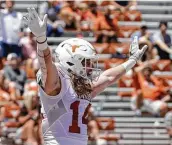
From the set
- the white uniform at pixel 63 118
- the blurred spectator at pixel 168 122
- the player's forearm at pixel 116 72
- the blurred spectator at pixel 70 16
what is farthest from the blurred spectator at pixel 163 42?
the white uniform at pixel 63 118

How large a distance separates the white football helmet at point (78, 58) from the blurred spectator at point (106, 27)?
719 cm

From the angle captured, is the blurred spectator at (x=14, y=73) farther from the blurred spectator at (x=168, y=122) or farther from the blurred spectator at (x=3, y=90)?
the blurred spectator at (x=168, y=122)

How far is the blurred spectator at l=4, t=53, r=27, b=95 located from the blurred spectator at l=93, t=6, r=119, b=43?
1.81m

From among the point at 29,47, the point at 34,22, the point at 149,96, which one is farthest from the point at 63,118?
the point at 29,47

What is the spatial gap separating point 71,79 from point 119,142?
6.14 metres

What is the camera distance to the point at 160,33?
12.5 m

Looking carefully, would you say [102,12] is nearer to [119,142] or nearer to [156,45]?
[156,45]

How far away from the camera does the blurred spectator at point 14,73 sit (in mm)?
11320

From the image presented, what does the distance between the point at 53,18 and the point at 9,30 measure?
0.97m

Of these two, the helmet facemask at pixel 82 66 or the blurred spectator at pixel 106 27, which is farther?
the blurred spectator at pixel 106 27

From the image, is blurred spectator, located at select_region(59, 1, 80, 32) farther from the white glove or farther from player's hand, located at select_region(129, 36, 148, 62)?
the white glove

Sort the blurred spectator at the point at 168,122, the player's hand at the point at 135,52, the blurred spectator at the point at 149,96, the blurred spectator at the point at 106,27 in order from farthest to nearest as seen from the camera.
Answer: the blurred spectator at the point at 106,27 → the blurred spectator at the point at 149,96 → the blurred spectator at the point at 168,122 → the player's hand at the point at 135,52

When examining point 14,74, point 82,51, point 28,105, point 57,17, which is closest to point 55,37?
point 57,17

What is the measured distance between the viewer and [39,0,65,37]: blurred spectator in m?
12.7
